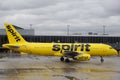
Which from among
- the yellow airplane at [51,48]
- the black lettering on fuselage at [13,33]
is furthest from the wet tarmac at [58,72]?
the black lettering on fuselage at [13,33]

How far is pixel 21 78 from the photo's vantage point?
26.0 meters

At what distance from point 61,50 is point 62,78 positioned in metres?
24.7

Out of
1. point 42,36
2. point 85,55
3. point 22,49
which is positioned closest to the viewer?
point 85,55

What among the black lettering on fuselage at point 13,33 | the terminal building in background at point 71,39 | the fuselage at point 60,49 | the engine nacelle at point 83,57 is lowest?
the engine nacelle at point 83,57

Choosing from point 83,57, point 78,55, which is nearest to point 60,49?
point 78,55

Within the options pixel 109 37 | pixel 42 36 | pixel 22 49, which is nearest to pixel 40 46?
pixel 22 49

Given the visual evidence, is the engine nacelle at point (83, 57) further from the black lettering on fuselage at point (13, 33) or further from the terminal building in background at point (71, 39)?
the terminal building in background at point (71, 39)

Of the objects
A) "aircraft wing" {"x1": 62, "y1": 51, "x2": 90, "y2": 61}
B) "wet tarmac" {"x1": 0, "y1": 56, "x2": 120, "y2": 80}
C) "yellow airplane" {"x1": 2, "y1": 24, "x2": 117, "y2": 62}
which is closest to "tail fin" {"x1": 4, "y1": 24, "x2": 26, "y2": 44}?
"yellow airplane" {"x1": 2, "y1": 24, "x2": 117, "y2": 62}

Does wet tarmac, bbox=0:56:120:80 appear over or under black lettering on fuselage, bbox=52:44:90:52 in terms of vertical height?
under

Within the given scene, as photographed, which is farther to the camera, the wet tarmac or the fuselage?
the fuselage

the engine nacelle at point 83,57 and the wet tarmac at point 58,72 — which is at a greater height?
the engine nacelle at point 83,57

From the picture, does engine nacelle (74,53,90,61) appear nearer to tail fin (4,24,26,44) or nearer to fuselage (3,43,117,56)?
fuselage (3,43,117,56)

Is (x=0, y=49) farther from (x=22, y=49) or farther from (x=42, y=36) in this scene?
(x=22, y=49)

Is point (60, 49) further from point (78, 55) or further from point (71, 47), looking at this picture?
point (78, 55)
